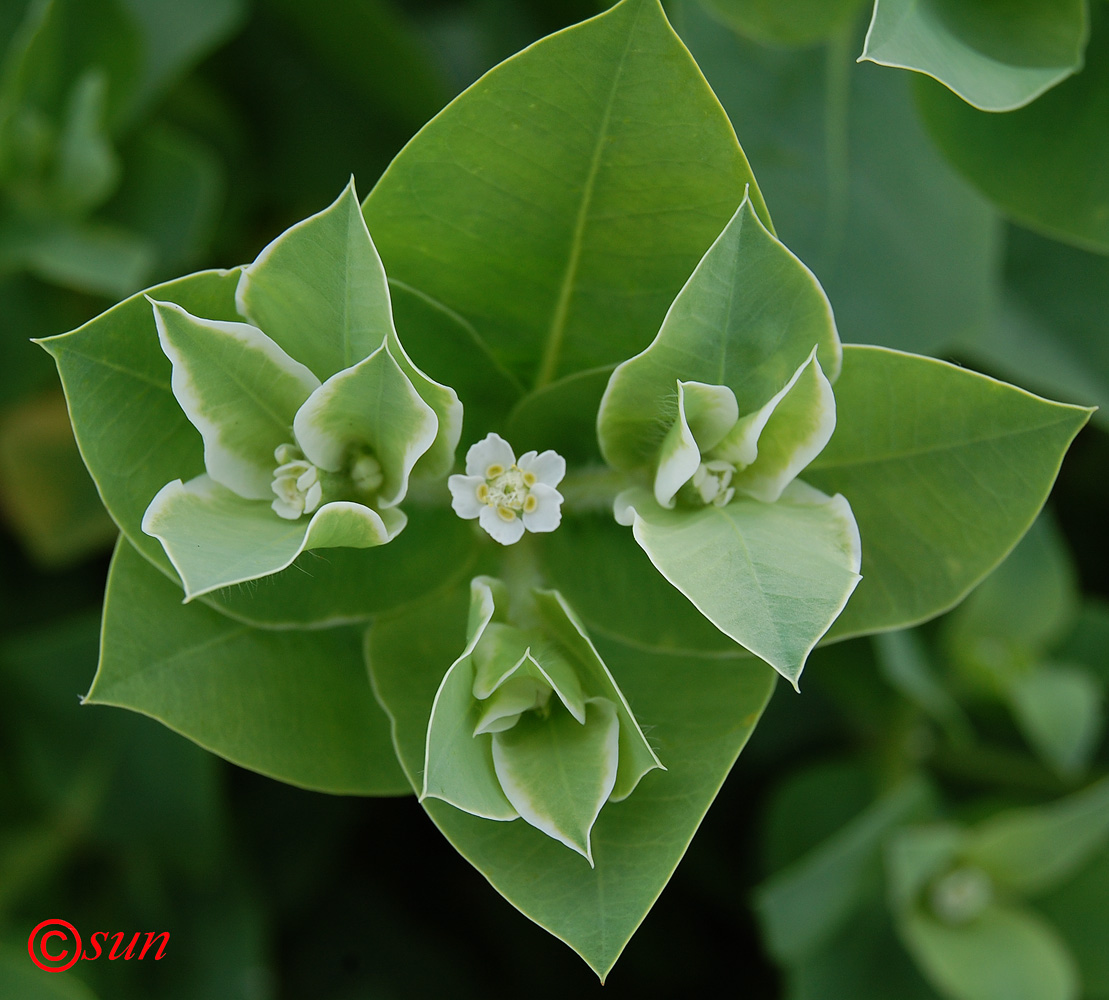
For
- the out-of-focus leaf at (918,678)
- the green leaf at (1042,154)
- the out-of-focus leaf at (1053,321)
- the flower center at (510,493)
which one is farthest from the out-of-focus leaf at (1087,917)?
the flower center at (510,493)

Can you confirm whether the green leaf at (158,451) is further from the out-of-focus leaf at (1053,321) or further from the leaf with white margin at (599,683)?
the out-of-focus leaf at (1053,321)

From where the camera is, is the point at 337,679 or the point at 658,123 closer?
the point at 658,123

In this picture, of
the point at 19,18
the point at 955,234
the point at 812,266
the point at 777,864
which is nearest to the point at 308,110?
the point at 19,18

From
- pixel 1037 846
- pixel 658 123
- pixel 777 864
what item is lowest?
pixel 777 864

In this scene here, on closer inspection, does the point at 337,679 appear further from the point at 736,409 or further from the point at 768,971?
the point at 768,971

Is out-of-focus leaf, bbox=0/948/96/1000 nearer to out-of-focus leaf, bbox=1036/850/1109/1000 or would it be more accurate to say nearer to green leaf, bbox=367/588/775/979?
green leaf, bbox=367/588/775/979

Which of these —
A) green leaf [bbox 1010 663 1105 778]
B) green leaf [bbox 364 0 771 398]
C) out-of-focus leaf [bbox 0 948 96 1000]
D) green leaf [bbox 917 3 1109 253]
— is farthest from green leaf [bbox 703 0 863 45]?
out-of-focus leaf [bbox 0 948 96 1000]

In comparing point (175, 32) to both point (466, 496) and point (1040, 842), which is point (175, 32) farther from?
point (1040, 842)
